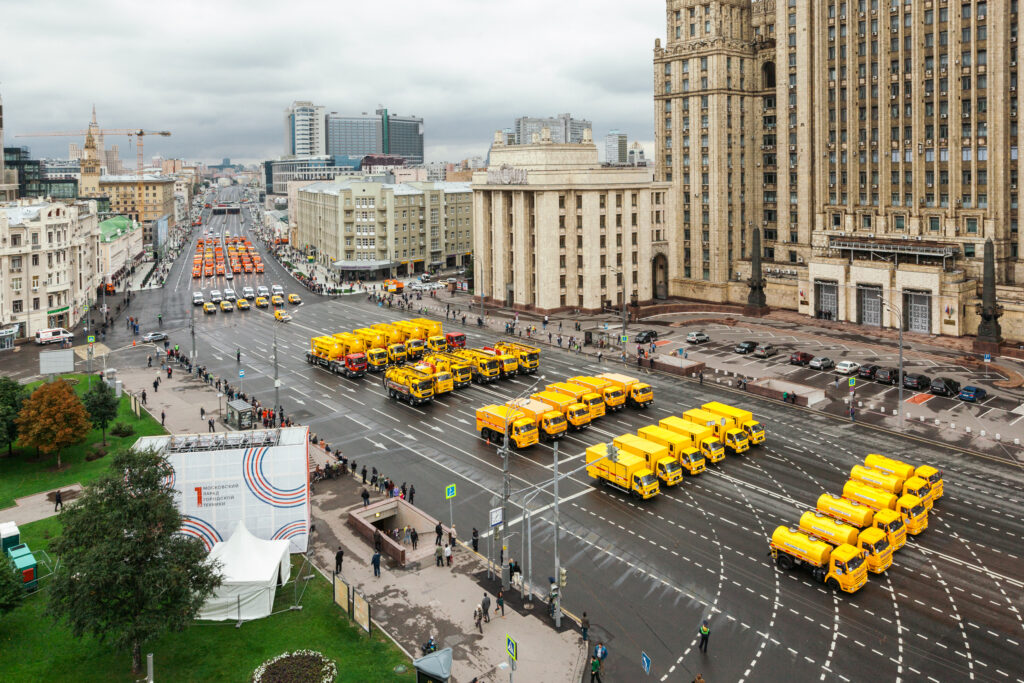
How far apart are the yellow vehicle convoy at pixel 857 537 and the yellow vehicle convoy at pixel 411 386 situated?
1500 inches

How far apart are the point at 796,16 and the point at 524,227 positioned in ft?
163

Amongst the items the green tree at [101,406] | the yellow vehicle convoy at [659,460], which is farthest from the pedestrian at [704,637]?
the green tree at [101,406]

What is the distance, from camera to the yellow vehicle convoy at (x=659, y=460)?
4947 cm

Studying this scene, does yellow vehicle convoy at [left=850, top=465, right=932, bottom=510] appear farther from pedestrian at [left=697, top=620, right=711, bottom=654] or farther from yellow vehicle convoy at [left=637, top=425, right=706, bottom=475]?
pedestrian at [left=697, top=620, right=711, bottom=654]

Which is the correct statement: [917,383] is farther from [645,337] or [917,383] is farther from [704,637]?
[704,637]

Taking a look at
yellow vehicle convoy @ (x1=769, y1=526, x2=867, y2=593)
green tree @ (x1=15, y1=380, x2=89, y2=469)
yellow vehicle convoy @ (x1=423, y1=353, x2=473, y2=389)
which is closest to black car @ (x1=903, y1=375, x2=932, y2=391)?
yellow vehicle convoy @ (x1=769, y1=526, x2=867, y2=593)

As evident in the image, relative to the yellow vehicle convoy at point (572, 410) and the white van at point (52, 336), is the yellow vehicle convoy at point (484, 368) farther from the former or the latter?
the white van at point (52, 336)

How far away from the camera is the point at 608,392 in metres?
65.8

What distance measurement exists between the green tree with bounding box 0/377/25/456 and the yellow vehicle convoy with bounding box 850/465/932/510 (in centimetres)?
5839

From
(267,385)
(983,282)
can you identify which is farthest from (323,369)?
(983,282)

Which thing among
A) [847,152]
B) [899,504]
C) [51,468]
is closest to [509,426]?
[899,504]

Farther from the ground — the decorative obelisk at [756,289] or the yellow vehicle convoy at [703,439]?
the decorative obelisk at [756,289]

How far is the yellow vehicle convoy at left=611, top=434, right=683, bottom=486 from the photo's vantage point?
162 ft

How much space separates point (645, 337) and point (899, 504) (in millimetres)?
53778
